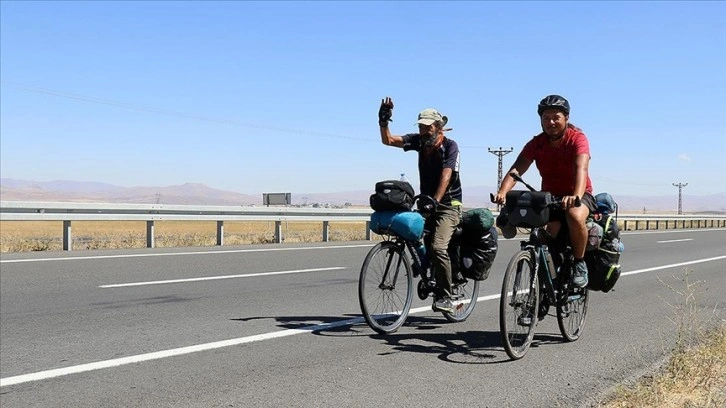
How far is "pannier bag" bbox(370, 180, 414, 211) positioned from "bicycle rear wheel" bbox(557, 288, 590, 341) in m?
1.52

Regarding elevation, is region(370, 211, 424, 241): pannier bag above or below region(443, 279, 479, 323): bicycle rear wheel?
above

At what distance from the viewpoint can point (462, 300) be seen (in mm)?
6492

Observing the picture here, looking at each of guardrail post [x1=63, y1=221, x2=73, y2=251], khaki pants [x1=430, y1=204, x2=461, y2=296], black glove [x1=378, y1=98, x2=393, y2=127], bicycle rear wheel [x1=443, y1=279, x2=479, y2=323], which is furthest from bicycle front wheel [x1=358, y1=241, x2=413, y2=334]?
guardrail post [x1=63, y1=221, x2=73, y2=251]

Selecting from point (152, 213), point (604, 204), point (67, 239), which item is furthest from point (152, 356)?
point (152, 213)

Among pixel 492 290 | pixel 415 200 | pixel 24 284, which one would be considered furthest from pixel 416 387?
pixel 24 284

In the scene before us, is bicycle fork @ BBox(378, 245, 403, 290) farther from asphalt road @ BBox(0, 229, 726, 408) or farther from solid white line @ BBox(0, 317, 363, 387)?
solid white line @ BBox(0, 317, 363, 387)

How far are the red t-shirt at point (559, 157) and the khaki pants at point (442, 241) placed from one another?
0.85 metres

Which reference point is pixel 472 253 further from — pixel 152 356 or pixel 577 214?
pixel 152 356

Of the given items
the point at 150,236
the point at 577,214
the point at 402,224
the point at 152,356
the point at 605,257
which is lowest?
the point at 152,356

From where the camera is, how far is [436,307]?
241 inches

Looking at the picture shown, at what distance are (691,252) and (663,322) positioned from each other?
11.2 meters

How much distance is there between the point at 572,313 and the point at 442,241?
1.32m

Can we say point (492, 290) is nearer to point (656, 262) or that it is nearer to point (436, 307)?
point (436, 307)

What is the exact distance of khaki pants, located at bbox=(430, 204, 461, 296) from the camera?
597 centimetres
